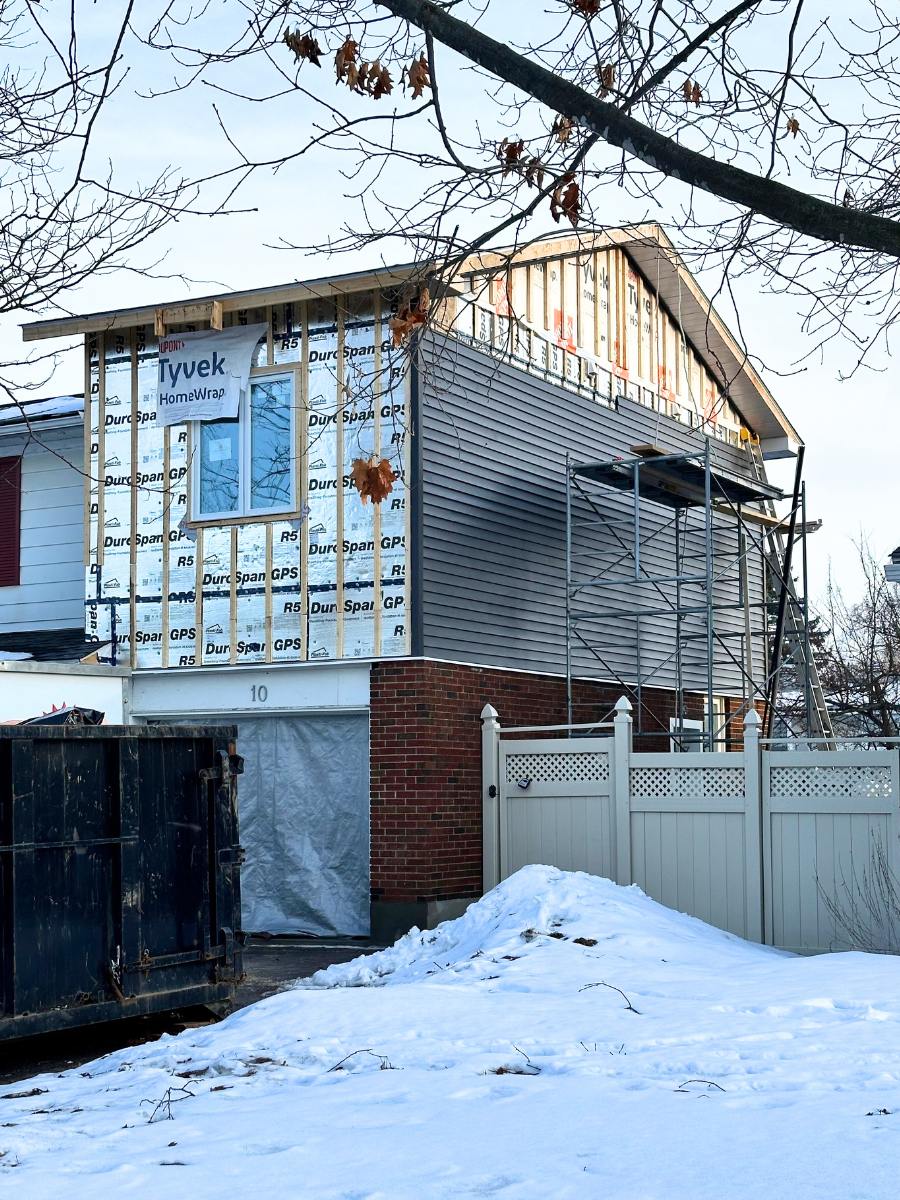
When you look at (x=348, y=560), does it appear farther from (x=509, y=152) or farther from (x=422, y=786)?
(x=509, y=152)

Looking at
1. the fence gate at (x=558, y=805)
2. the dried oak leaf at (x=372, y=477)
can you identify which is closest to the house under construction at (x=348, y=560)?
the fence gate at (x=558, y=805)

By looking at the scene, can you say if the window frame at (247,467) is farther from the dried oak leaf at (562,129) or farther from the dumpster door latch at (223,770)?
the dried oak leaf at (562,129)

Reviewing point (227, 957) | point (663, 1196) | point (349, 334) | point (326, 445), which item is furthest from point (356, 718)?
point (663, 1196)

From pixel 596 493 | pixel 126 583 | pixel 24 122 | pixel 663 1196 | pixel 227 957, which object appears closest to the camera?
pixel 663 1196

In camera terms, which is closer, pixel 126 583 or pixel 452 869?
pixel 452 869

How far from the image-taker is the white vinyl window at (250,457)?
16781 millimetres

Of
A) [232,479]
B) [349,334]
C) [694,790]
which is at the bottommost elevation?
[694,790]

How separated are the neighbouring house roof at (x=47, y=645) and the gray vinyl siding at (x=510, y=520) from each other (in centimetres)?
433

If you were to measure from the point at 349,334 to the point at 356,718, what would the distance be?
418 centimetres

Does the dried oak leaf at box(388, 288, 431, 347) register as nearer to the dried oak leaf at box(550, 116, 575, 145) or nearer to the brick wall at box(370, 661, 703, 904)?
the dried oak leaf at box(550, 116, 575, 145)

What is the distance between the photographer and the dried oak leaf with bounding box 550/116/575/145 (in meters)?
7.05

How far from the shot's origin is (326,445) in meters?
16.5

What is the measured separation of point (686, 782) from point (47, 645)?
7.92 m

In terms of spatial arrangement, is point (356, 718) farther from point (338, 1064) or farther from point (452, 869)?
point (338, 1064)
